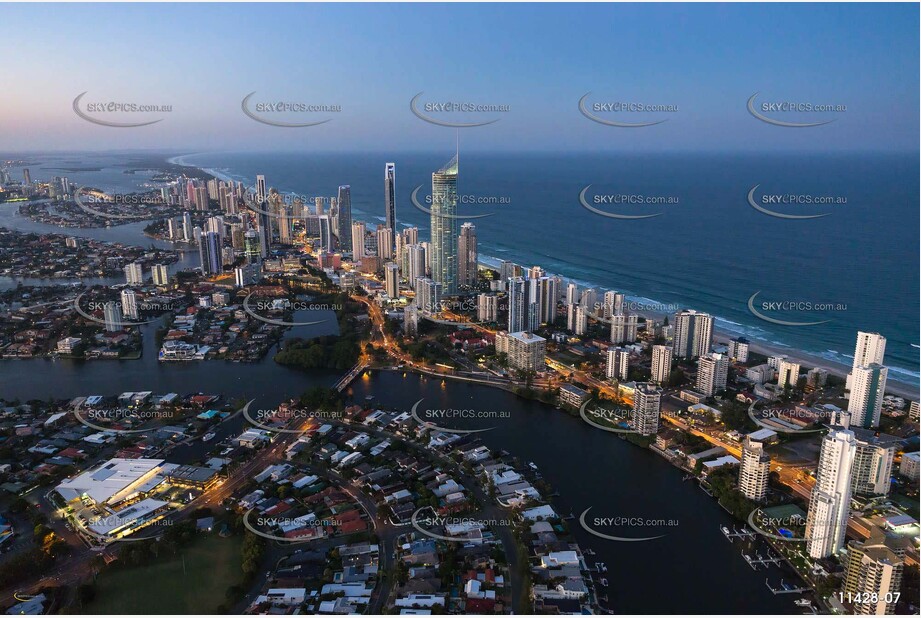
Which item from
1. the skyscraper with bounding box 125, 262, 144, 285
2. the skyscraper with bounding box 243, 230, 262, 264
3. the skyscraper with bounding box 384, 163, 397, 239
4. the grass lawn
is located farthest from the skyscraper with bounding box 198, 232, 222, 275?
the grass lawn

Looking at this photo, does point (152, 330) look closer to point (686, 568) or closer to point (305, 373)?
point (305, 373)

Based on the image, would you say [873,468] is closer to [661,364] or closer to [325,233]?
[661,364]

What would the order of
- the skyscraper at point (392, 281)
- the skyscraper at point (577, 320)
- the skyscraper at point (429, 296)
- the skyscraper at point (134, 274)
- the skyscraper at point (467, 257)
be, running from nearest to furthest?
the skyscraper at point (577, 320)
the skyscraper at point (429, 296)
the skyscraper at point (392, 281)
the skyscraper at point (467, 257)
the skyscraper at point (134, 274)

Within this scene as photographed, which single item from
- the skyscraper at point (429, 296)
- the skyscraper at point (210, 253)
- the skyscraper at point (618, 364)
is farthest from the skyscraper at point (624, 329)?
the skyscraper at point (210, 253)

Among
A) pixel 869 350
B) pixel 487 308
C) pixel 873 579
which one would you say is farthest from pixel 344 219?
pixel 873 579

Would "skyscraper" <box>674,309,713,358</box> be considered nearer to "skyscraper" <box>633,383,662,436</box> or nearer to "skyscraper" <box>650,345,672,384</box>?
"skyscraper" <box>650,345,672,384</box>

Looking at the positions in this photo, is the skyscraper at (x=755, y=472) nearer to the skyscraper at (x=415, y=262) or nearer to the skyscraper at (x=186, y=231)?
the skyscraper at (x=415, y=262)
